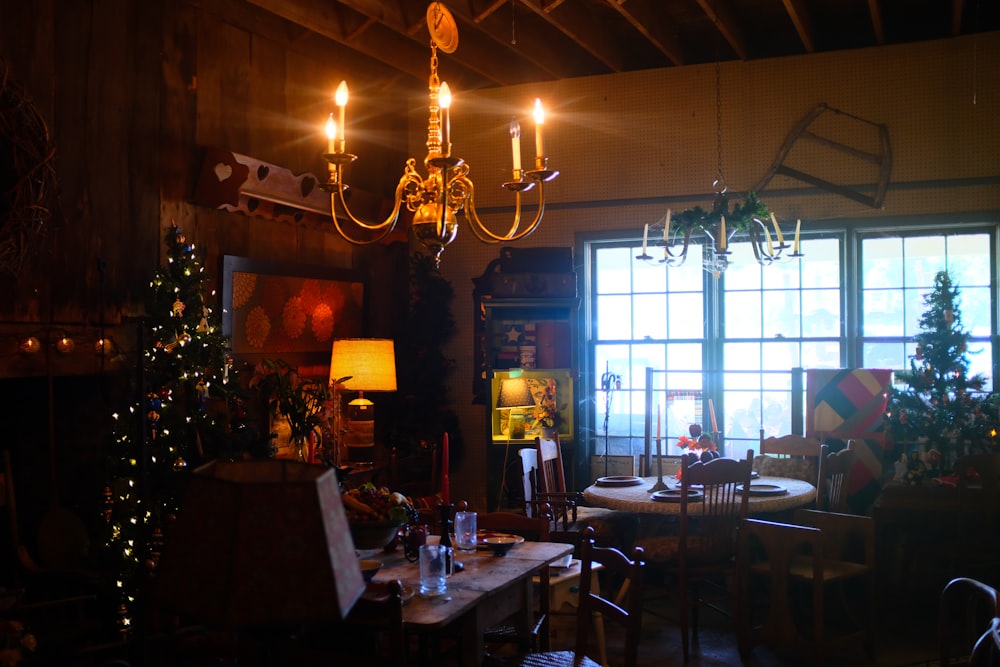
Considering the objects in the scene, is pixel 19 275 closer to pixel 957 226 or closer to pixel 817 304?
pixel 817 304

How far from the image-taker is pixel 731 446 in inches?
281

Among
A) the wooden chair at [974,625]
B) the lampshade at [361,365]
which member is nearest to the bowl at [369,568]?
the wooden chair at [974,625]

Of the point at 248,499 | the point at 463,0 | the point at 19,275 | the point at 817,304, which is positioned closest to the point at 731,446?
the point at 817,304

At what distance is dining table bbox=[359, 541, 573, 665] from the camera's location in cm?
293

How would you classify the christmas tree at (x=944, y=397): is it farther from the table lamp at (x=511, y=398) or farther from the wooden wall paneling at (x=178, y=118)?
the wooden wall paneling at (x=178, y=118)

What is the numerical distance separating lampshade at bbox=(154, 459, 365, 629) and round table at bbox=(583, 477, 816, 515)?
388 centimetres

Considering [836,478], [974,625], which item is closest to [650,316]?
[836,478]

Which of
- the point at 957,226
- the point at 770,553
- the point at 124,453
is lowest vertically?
the point at 770,553

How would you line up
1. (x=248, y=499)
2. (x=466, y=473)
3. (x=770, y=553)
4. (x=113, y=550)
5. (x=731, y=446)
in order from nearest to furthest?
1. (x=248, y=499)
2. (x=113, y=550)
3. (x=770, y=553)
4. (x=731, y=446)
5. (x=466, y=473)

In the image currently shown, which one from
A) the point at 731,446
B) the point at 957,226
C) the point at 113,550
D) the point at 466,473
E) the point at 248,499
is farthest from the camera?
the point at 466,473

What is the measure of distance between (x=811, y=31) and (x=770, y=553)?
4.02m

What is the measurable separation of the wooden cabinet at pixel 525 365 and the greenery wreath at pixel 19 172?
3.70m

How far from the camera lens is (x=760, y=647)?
5.05 m

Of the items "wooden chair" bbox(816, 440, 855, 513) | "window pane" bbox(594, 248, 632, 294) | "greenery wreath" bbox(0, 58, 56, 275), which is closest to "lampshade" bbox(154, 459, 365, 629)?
"greenery wreath" bbox(0, 58, 56, 275)
